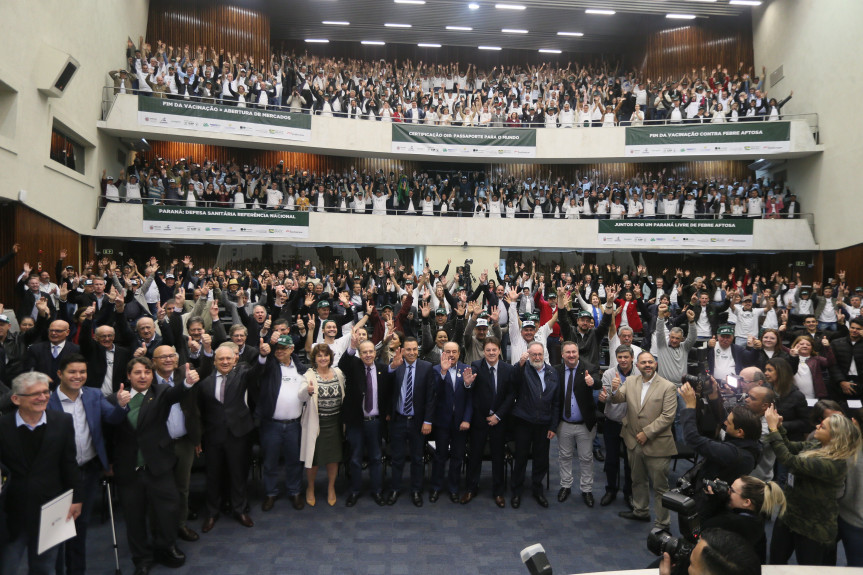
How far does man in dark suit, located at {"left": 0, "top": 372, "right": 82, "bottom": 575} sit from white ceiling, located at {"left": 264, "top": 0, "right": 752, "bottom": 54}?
17.9 meters

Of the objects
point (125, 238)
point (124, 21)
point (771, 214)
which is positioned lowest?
point (125, 238)

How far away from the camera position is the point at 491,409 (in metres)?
5.40

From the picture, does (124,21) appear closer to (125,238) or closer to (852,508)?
(125,238)

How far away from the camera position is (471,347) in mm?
6668

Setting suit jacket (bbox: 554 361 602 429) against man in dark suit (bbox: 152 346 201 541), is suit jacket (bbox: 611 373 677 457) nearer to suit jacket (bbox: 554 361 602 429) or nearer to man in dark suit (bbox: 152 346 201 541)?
suit jacket (bbox: 554 361 602 429)

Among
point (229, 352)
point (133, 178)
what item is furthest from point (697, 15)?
point (229, 352)

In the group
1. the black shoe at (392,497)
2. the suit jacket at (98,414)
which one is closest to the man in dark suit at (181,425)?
the suit jacket at (98,414)

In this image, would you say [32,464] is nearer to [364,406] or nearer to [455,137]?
[364,406]

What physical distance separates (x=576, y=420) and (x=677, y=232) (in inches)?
525

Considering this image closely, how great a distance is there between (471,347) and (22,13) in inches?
430

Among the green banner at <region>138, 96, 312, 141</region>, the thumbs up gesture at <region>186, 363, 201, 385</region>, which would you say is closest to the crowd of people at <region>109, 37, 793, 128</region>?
the green banner at <region>138, 96, 312, 141</region>

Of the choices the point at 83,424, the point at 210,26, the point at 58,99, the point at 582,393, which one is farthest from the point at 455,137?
the point at 83,424

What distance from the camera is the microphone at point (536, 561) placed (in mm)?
1931

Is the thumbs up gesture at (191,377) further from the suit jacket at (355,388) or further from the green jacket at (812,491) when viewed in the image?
the green jacket at (812,491)
